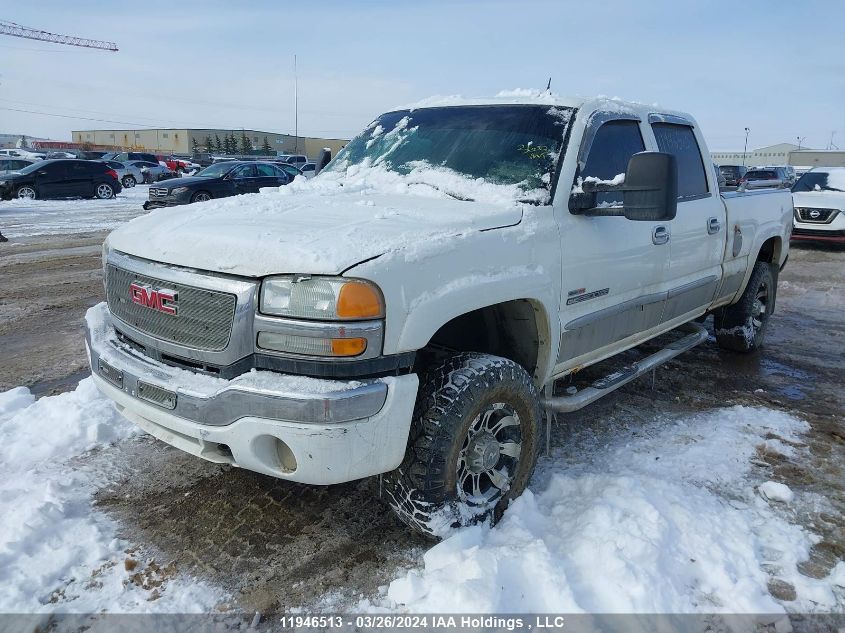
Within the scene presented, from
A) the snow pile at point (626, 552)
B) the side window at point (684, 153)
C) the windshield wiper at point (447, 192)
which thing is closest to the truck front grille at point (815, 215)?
the side window at point (684, 153)

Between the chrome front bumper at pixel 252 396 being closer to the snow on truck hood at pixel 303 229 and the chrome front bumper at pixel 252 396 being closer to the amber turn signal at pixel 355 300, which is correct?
the amber turn signal at pixel 355 300

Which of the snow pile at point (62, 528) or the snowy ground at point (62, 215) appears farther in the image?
the snowy ground at point (62, 215)

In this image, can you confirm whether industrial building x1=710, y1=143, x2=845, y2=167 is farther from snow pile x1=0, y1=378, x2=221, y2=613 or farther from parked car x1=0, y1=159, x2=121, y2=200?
snow pile x1=0, y1=378, x2=221, y2=613

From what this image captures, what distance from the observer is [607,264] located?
339 cm

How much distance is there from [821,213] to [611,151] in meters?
11.9

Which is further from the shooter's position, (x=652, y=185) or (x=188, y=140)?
(x=188, y=140)

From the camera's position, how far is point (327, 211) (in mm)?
2936

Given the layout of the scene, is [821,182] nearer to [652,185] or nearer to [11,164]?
[652,185]

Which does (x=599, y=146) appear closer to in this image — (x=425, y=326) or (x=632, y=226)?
(x=632, y=226)

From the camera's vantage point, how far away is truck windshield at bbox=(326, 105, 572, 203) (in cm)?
331

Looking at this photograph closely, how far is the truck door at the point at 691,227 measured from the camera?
4113mm

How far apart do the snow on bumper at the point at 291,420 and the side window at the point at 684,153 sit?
2.77 metres

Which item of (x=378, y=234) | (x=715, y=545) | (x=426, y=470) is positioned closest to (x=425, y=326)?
(x=378, y=234)

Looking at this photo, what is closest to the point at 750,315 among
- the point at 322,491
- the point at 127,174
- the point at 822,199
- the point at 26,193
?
the point at 322,491
